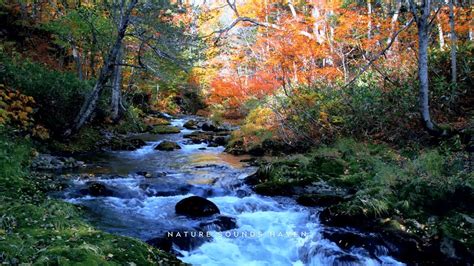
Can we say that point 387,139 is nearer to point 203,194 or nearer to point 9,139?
point 203,194

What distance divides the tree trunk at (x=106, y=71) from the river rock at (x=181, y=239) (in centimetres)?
728

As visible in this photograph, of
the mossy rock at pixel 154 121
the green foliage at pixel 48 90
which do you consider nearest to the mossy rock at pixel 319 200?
the green foliage at pixel 48 90

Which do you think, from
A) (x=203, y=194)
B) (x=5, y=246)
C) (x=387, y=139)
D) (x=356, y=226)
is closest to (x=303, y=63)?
(x=387, y=139)

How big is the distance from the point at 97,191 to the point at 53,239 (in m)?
4.47

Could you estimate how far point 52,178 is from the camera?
9.89m

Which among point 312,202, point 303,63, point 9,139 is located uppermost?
point 303,63

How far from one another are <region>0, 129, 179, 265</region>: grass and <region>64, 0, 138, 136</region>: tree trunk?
5.63 metres

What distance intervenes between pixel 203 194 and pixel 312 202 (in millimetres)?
2873

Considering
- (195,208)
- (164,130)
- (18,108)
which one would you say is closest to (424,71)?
(195,208)

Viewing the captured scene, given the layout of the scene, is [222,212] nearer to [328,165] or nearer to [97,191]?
[97,191]

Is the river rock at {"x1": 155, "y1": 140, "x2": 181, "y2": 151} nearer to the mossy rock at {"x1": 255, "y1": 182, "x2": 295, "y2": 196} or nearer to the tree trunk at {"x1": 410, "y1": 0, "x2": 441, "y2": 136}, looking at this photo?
the mossy rock at {"x1": 255, "y1": 182, "x2": 295, "y2": 196}

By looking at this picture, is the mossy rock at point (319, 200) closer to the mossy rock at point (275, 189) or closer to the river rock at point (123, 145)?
the mossy rock at point (275, 189)

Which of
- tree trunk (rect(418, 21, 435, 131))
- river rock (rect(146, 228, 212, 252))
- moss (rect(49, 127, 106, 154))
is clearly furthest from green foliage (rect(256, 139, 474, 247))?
moss (rect(49, 127, 106, 154))

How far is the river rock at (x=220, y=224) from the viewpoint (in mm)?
7441
